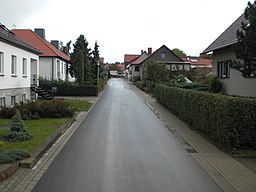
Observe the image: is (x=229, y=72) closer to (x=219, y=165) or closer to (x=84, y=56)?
(x=219, y=165)

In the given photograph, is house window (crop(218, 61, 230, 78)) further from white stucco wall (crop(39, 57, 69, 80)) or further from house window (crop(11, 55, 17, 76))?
white stucco wall (crop(39, 57, 69, 80))

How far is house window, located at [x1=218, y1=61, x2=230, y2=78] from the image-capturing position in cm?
2398

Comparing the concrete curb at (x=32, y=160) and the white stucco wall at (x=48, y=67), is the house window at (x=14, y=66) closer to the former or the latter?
the concrete curb at (x=32, y=160)

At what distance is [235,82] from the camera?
22062mm

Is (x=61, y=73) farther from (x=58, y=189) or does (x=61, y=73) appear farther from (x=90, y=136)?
(x=58, y=189)

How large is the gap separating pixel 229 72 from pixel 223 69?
2.00 m

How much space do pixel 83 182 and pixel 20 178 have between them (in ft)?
4.30

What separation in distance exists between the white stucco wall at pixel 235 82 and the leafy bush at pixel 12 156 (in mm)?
14202

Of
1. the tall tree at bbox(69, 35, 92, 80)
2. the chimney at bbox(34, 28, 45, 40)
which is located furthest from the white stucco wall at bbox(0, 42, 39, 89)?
the chimney at bbox(34, 28, 45, 40)

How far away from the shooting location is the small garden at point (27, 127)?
9092 millimetres

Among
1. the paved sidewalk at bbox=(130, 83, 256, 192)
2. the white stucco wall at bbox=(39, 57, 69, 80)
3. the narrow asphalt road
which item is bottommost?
the paved sidewalk at bbox=(130, 83, 256, 192)

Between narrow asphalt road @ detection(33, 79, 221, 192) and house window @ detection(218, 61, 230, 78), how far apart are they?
1175cm

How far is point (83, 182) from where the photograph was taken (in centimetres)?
703

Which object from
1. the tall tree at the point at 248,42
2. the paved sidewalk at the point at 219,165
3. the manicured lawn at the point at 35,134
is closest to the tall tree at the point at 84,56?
the manicured lawn at the point at 35,134
